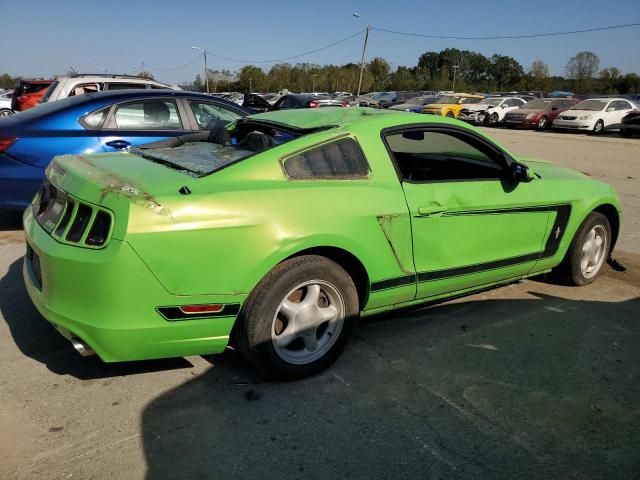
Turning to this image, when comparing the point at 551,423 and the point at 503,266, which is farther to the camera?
the point at 503,266

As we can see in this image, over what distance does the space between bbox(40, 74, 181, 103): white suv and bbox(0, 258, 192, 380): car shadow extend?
638 centimetres

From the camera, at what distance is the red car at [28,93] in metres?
14.2

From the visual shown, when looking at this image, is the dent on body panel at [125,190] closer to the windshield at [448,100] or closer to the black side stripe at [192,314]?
the black side stripe at [192,314]

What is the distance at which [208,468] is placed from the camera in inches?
89.6

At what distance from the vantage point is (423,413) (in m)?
2.73

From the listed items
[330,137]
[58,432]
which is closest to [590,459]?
[330,137]

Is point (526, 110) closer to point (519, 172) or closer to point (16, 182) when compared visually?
point (519, 172)

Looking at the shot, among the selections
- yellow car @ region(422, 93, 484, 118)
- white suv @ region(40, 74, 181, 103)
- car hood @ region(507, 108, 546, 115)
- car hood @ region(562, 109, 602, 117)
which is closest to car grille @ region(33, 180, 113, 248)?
white suv @ region(40, 74, 181, 103)

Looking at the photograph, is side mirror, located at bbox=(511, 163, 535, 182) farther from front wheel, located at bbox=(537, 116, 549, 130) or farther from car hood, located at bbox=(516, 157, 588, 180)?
front wheel, located at bbox=(537, 116, 549, 130)

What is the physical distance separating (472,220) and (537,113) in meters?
24.8

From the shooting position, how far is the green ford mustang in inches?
97.5

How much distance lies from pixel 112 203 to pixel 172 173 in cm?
48

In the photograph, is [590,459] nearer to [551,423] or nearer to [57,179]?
[551,423]

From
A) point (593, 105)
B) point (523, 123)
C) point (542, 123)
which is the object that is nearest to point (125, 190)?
point (593, 105)
